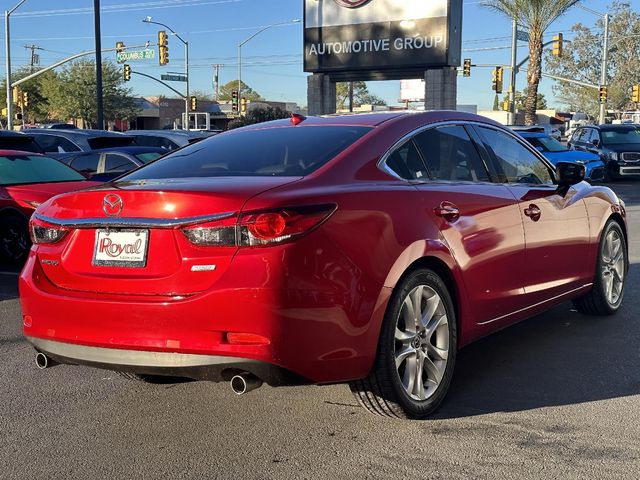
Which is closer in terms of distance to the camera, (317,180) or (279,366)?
Result: (279,366)

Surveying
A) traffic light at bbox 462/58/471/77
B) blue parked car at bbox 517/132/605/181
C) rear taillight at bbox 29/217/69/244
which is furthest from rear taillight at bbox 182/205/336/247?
traffic light at bbox 462/58/471/77

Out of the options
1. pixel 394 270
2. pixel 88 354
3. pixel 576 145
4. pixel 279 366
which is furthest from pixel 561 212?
pixel 576 145

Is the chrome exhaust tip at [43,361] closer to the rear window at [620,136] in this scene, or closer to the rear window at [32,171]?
the rear window at [32,171]

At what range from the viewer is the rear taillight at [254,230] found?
3.43 m

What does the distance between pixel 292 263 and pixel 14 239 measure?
7006mm

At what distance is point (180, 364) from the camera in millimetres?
3504

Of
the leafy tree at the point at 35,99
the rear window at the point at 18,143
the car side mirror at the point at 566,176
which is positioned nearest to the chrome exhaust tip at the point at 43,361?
the car side mirror at the point at 566,176

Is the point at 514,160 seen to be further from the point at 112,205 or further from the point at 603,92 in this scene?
the point at 603,92

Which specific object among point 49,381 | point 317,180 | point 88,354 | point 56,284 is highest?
point 317,180

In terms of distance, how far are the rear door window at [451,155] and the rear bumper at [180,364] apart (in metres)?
1.69

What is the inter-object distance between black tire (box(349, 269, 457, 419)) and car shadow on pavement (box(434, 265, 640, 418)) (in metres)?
0.18

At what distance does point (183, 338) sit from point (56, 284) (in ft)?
2.71

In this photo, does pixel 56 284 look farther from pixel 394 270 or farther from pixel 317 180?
pixel 394 270

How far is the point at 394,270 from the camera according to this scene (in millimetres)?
3799
